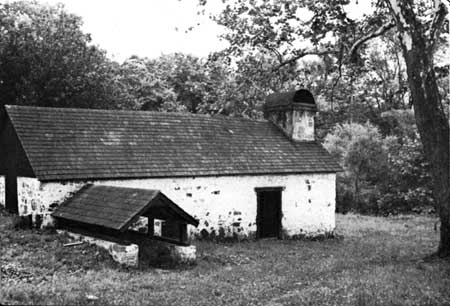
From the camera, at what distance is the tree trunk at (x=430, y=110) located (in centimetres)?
1204

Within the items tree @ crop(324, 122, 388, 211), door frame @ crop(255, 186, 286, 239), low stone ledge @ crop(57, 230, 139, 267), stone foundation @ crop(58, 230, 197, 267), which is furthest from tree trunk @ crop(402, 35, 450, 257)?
tree @ crop(324, 122, 388, 211)

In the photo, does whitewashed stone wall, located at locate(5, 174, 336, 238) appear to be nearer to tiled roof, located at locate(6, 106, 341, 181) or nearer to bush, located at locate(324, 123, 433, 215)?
tiled roof, located at locate(6, 106, 341, 181)

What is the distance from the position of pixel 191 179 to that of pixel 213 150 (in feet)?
7.02

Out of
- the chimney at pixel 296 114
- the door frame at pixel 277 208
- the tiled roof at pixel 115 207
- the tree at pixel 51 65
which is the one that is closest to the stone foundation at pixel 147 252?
the tiled roof at pixel 115 207

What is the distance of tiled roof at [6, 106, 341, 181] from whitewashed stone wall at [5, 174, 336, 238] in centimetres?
36

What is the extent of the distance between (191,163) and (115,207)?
5.54m

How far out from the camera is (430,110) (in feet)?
39.6

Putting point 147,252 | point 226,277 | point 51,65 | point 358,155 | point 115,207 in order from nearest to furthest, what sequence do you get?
1. point 226,277
2. point 115,207
3. point 147,252
4. point 51,65
5. point 358,155

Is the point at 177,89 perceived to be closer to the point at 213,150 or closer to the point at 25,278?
the point at 213,150

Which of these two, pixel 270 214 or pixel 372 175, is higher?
pixel 372 175

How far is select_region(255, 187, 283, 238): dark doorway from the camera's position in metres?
20.2

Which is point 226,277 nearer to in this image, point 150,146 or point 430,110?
point 430,110

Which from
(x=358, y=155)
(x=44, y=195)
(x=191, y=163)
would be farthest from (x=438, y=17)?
(x=358, y=155)

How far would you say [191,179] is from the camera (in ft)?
58.8
